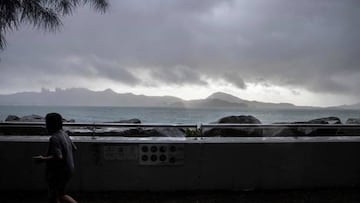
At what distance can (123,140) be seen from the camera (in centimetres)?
637

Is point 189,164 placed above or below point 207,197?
above

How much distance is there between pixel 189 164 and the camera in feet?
20.7

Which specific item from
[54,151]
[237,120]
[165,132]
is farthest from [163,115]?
[54,151]

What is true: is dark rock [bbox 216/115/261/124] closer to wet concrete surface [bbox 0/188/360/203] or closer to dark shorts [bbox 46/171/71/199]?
wet concrete surface [bbox 0/188/360/203]

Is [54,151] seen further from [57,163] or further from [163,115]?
[163,115]

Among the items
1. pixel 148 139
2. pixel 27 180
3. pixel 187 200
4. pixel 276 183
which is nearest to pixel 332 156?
pixel 276 183

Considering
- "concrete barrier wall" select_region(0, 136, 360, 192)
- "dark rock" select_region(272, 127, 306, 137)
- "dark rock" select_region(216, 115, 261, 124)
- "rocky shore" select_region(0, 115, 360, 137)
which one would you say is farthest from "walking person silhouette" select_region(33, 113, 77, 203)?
"dark rock" select_region(216, 115, 261, 124)

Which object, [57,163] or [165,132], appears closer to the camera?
[57,163]

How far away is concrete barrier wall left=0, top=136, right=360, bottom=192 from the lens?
20.5 ft

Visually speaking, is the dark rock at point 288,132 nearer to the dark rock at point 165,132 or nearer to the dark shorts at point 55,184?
the dark rock at point 165,132

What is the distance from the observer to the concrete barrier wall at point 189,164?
624 centimetres

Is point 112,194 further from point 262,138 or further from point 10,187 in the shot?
point 262,138

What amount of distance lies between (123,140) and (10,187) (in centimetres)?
188

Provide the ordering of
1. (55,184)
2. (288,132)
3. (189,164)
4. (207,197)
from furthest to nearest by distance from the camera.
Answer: (288,132) < (189,164) < (207,197) < (55,184)
